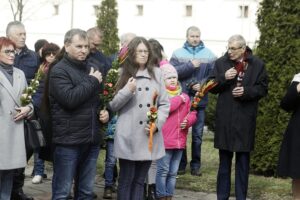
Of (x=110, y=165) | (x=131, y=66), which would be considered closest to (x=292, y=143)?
(x=131, y=66)

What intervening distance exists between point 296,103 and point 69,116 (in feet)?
7.50

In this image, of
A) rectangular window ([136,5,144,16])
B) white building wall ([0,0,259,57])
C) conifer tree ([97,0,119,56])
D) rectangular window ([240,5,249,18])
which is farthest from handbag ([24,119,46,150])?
rectangular window ([136,5,144,16])

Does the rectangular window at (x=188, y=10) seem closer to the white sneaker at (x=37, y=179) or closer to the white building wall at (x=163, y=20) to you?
the white building wall at (x=163, y=20)

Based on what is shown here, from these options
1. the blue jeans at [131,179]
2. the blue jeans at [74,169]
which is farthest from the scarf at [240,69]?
the blue jeans at [74,169]

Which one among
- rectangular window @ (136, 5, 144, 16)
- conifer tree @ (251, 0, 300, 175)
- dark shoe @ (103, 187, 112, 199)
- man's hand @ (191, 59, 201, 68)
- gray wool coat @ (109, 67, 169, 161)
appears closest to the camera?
gray wool coat @ (109, 67, 169, 161)

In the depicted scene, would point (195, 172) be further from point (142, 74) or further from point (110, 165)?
point (142, 74)

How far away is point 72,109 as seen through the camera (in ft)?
18.9

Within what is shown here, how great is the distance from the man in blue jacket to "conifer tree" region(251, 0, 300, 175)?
88 cm

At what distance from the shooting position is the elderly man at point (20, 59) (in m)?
7.30

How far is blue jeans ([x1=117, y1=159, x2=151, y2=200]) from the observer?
6.29 meters

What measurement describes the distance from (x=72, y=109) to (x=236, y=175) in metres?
2.45

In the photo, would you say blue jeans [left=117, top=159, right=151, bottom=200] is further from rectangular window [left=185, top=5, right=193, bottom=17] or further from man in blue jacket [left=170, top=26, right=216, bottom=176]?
rectangular window [left=185, top=5, right=193, bottom=17]

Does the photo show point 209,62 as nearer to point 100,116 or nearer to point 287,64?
point 287,64

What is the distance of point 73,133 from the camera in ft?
19.0
